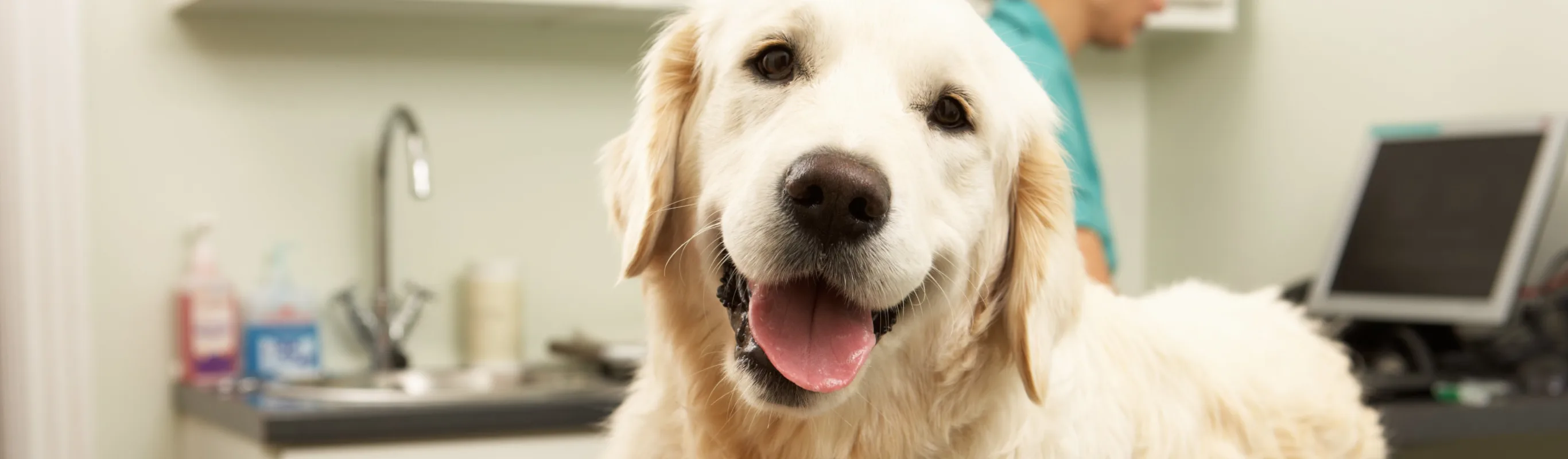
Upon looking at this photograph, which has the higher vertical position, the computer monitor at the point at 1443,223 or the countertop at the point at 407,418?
the computer monitor at the point at 1443,223

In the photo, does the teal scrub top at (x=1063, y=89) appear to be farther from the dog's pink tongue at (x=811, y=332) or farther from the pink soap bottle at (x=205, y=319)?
the pink soap bottle at (x=205, y=319)

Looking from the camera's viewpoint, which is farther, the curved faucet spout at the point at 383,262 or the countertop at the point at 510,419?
the curved faucet spout at the point at 383,262

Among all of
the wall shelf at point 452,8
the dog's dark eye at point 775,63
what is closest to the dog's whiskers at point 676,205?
the dog's dark eye at point 775,63

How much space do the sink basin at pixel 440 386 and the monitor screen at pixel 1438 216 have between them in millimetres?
1548

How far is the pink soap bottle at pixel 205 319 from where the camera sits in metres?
2.53

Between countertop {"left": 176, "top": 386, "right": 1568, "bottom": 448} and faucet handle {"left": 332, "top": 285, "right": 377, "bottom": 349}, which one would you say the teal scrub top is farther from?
faucet handle {"left": 332, "top": 285, "right": 377, "bottom": 349}

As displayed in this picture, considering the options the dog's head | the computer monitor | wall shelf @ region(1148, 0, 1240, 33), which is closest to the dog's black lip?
the dog's head

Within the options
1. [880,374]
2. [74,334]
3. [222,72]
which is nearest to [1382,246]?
[880,374]

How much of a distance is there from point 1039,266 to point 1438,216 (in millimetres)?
1615

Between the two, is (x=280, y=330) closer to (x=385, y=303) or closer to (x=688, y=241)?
(x=385, y=303)

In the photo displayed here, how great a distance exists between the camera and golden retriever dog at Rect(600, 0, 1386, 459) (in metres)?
0.97

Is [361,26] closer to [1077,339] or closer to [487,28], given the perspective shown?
[487,28]

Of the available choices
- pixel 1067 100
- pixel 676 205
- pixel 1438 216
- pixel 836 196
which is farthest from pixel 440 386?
pixel 1438 216

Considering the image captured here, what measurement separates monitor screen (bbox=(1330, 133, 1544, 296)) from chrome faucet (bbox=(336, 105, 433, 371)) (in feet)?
6.47
